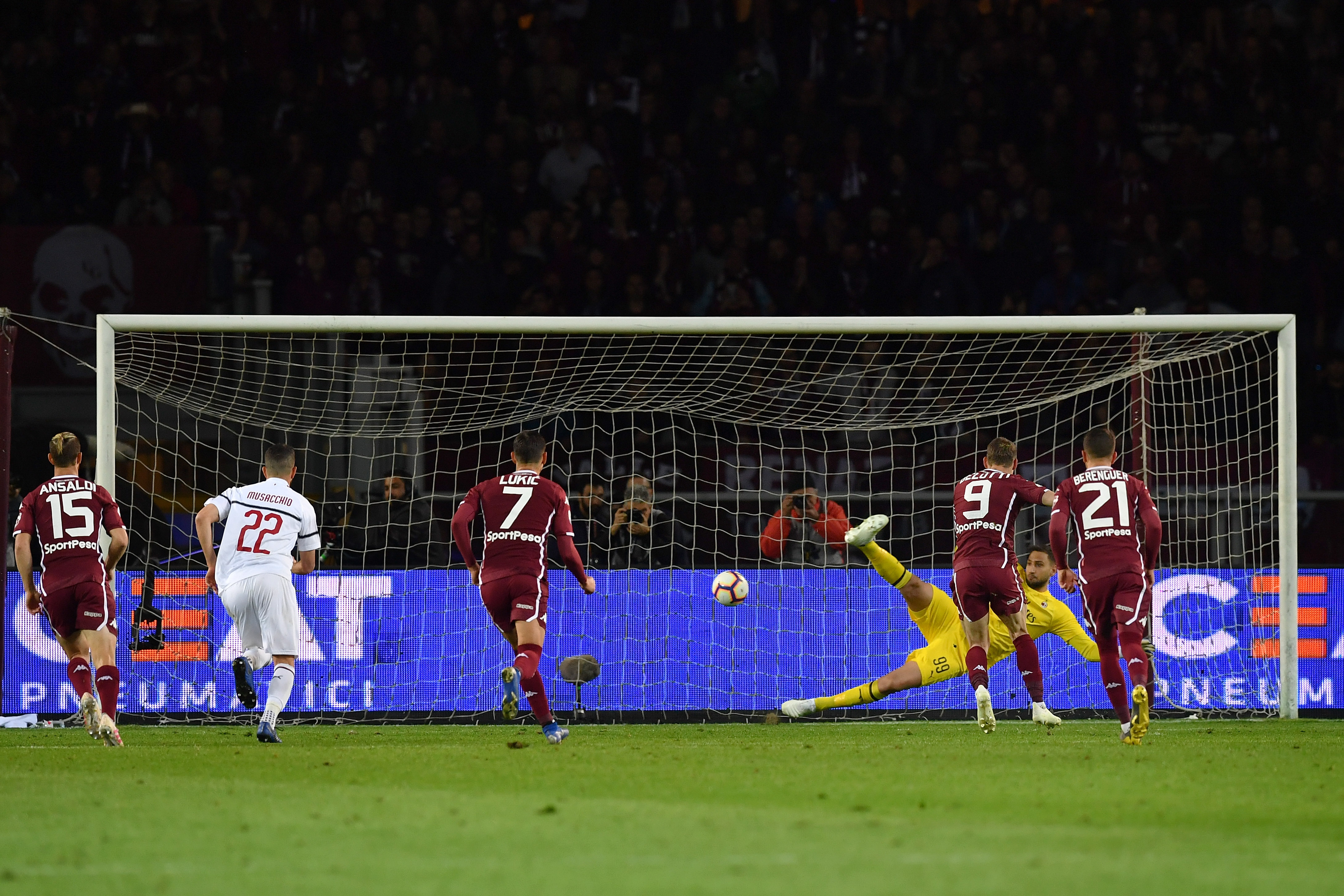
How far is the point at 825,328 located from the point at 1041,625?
2503 mm

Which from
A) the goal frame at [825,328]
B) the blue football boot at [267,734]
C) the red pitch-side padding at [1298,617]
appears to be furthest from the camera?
the red pitch-side padding at [1298,617]

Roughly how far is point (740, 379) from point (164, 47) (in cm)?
810

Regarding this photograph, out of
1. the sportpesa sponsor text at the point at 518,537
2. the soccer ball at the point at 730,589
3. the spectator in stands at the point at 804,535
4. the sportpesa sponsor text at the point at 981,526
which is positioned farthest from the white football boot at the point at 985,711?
the sportpesa sponsor text at the point at 518,537

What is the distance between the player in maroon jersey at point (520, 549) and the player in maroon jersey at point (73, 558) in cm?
208

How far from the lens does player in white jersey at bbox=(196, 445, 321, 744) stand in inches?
383

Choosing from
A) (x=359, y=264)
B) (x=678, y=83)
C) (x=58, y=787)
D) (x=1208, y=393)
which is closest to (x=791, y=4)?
(x=678, y=83)

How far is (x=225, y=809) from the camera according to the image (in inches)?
249

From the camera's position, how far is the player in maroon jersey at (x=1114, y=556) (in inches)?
360

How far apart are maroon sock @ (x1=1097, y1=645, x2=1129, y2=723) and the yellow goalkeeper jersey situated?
52.1 inches

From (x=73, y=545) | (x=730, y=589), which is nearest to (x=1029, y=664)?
(x=730, y=589)

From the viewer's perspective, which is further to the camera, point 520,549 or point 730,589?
point 730,589

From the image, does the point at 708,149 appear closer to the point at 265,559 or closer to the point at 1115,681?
the point at 265,559

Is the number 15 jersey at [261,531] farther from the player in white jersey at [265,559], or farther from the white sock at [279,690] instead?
the white sock at [279,690]

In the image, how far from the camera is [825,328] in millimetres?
10961
